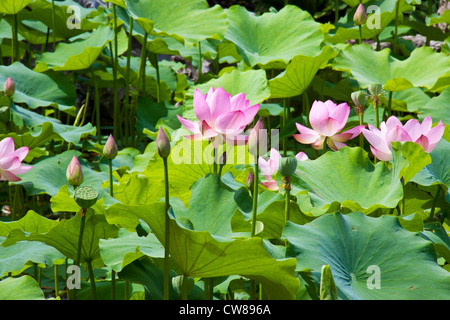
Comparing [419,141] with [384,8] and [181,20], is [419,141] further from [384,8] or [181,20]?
[384,8]

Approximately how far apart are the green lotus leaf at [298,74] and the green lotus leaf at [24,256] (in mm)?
870

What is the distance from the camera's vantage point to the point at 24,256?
103cm

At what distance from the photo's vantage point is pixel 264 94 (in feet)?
4.69

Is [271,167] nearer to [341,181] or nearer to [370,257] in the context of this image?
[341,181]

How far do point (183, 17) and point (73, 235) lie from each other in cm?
122

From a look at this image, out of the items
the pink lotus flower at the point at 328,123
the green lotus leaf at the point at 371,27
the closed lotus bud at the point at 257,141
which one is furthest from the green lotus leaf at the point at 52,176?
the green lotus leaf at the point at 371,27

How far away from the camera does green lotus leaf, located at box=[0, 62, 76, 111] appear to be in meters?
1.94

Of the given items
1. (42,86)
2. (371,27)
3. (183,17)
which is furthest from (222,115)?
(371,27)

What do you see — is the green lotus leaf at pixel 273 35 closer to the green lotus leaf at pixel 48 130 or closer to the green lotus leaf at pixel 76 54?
the green lotus leaf at pixel 76 54

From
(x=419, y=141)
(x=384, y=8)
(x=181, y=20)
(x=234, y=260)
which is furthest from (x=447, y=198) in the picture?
(x=384, y=8)

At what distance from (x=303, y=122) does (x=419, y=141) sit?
87cm

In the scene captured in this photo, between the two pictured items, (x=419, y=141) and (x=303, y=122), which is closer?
(x=419, y=141)

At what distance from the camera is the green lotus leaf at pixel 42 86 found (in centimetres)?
194

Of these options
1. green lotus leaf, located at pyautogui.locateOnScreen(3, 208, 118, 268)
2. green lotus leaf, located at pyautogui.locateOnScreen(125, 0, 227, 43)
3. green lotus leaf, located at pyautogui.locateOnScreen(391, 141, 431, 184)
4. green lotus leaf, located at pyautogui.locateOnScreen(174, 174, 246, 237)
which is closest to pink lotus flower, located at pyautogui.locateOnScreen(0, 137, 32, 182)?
green lotus leaf, located at pyautogui.locateOnScreen(3, 208, 118, 268)
